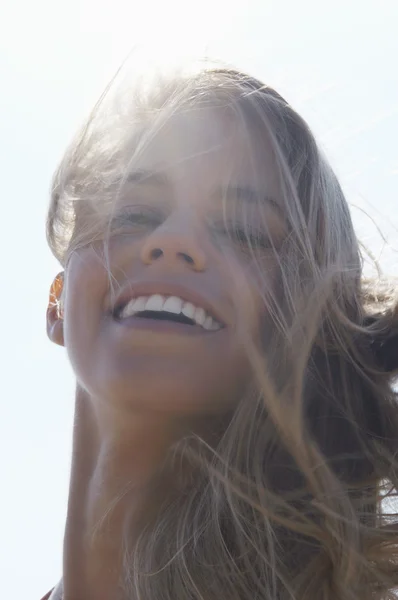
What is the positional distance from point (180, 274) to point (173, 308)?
3.8 inches

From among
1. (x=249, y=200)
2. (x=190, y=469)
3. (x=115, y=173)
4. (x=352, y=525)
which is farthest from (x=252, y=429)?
(x=115, y=173)

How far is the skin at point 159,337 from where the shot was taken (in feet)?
7.16

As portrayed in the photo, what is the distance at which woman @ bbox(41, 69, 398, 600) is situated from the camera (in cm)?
209

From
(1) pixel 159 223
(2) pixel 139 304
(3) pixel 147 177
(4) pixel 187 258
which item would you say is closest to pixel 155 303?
(2) pixel 139 304

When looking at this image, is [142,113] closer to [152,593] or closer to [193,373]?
[193,373]

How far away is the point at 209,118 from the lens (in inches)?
93.7

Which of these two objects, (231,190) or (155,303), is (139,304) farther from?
(231,190)

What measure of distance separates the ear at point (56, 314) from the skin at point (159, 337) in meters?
0.36

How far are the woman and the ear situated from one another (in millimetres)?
318

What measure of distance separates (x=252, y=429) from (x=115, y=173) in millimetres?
872

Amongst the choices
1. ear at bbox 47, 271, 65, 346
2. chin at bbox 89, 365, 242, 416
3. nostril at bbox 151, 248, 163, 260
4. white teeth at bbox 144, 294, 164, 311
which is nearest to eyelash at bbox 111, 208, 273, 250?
nostril at bbox 151, 248, 163, 260

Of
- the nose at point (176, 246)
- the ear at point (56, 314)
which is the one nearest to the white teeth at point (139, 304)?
the nose at point (176, 246)

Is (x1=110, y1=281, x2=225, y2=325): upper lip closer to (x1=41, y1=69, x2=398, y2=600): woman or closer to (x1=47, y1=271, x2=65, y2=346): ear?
(x1=41, y1=69, x2=398, y2=600): woman

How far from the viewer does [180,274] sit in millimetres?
2203
